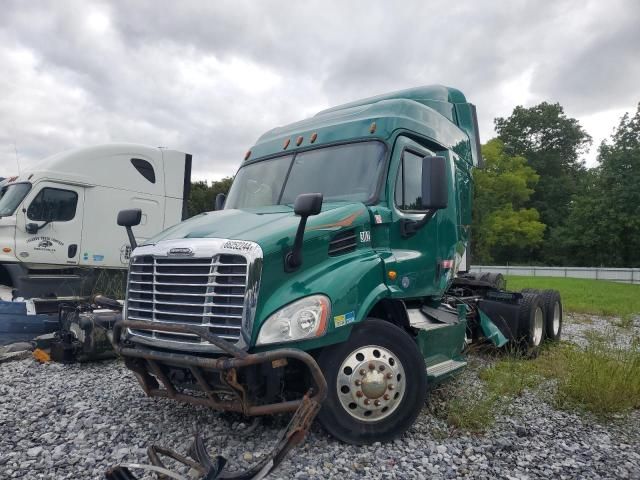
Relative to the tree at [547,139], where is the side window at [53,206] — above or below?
below

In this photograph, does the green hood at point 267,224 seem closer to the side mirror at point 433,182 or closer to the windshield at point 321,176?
the windshield at point 321,176

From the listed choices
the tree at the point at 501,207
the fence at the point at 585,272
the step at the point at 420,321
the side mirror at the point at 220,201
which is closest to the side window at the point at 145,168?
the side mirror at the point at 220,201

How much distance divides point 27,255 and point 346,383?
873 centimetres

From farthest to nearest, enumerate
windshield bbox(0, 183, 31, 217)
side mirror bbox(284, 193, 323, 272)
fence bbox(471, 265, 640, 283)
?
fence bbox(471, 265, 640, 283) < windshield bbox(0, 183, 31, 217) < side mirror bbox(284, 193, 323, 272)

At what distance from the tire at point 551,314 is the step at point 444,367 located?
3568 millimetres

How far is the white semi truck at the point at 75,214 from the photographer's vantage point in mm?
10203

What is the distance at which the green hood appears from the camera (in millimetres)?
3816

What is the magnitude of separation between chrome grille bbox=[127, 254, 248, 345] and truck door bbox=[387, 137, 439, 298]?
1.51 meters

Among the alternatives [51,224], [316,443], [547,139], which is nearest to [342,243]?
[316,443]

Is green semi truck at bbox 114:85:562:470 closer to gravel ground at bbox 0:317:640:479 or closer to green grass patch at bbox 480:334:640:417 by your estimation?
gravel ground at bbox 0:317:640:479

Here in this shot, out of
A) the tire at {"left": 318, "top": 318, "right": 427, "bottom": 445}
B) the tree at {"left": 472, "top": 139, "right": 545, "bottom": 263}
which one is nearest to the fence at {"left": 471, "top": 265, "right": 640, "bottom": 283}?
the tree at {"left": 472, "top": 139, "right": 545, "bottom": 263}

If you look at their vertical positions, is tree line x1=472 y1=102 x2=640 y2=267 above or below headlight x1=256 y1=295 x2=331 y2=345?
above

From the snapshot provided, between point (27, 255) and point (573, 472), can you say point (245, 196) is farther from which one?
point (27, 255)

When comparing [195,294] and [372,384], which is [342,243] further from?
[195,294]
